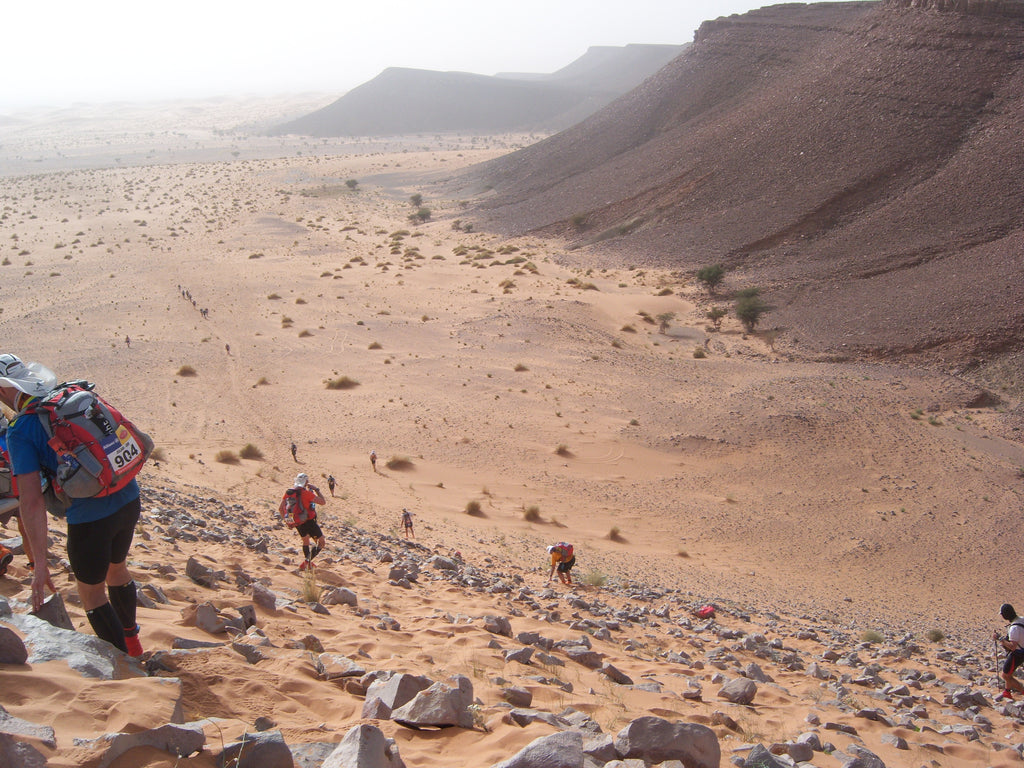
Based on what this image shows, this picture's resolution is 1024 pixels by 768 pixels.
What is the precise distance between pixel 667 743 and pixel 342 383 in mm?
24473

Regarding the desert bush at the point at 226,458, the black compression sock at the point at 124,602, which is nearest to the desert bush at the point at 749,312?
the desert bush at the point at 226,458

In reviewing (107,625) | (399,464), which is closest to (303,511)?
(107,625)

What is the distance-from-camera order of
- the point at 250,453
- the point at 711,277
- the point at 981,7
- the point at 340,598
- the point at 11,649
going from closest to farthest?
the point at 11,649
the point at 340,598
the point at 250,453
the point at 711,277
the point at 981,7

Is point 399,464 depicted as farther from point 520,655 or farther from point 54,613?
point 54,613

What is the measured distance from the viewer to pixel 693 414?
82.1ft

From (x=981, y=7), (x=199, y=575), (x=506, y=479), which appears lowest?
(x=506, y=479)

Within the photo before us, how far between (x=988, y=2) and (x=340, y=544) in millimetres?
56375

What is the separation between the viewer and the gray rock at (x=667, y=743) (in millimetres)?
4430

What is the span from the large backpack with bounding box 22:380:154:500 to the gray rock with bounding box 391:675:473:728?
2.23m

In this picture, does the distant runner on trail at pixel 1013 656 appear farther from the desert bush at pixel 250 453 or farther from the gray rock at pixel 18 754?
the desert bush at pixel 250 453

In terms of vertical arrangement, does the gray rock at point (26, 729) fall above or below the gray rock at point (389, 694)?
above

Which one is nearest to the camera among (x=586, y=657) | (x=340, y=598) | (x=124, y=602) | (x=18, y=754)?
(x=18, y=754)

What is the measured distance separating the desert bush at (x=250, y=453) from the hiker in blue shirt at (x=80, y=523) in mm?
15831

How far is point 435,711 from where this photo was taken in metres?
4.61
